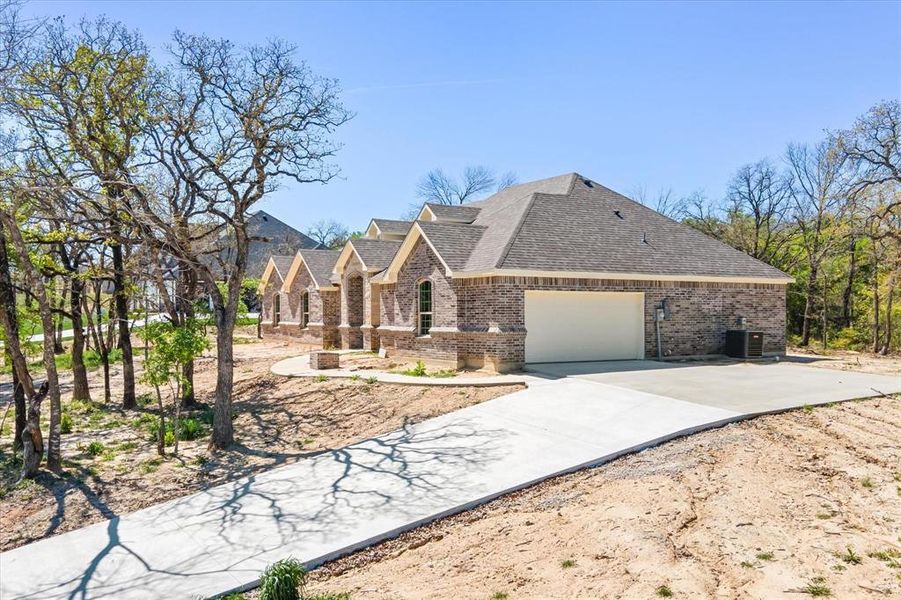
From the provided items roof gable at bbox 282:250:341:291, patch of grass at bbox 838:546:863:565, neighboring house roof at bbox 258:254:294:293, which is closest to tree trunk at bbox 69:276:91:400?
roof gable at bbox 282:250:341:291

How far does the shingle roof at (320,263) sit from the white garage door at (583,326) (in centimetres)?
1212

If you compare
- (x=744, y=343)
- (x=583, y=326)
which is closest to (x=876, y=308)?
(x=744, y=343)

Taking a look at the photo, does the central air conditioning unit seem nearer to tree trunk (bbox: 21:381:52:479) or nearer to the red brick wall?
the red brick wall

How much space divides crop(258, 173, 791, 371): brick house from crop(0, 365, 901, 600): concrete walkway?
3728 mm

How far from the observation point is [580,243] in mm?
17359

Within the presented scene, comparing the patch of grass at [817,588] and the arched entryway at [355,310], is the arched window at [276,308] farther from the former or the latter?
the patch of grass at [817,588]

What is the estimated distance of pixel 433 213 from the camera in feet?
73.7

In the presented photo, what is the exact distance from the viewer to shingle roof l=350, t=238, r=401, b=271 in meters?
22.6

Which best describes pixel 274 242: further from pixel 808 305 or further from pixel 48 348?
pixel 48 348

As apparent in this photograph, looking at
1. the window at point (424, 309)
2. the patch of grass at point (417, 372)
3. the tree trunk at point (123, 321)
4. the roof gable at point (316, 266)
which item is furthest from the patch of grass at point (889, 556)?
the roof gable at point (316, 266)

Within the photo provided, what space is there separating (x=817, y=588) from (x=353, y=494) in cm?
528

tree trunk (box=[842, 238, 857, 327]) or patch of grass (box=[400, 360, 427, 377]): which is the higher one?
tree trunk (box=[842, 238, 857, 327])

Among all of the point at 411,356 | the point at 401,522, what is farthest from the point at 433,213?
the point at 401,522

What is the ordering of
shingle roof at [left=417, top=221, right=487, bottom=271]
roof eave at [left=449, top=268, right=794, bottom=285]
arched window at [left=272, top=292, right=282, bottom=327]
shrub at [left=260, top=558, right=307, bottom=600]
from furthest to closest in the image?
arched window at [left=272, top=292, right=282, bottom=327], shingle roof at [left=417, top=221, right=487, bottom=271], roof eave at [left=449, top=268, right=794, bottom=285], shrub at [left=260, top=558, right=307, bottom=600]
